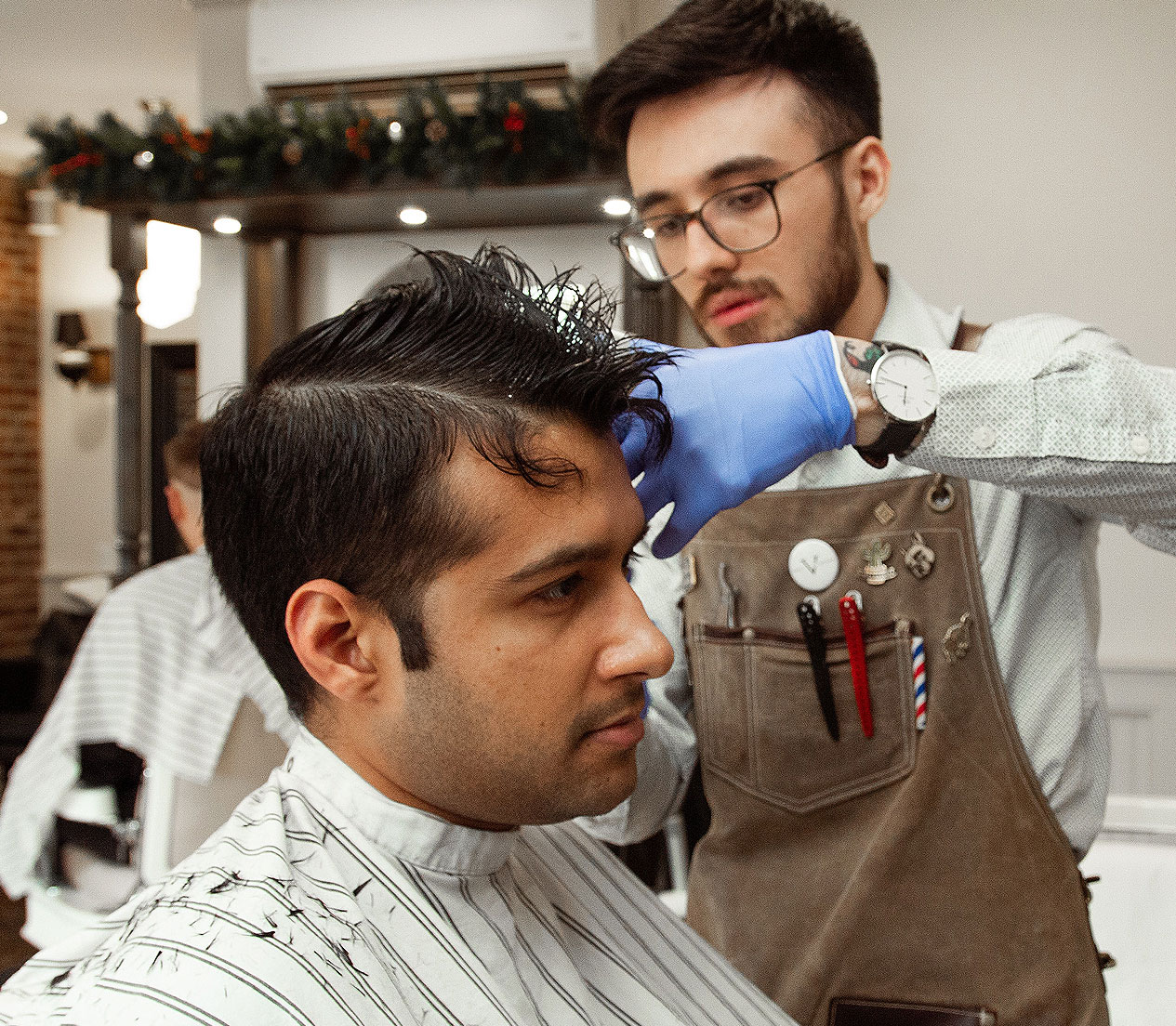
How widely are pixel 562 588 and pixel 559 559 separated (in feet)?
0.13

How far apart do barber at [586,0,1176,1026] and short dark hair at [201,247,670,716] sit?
144mm

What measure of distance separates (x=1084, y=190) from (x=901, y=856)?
9.32ft

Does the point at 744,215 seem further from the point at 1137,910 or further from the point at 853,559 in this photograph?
the point at 1137,910

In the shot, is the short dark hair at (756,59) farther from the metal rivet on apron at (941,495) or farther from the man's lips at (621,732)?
the man's lips at (621,732)

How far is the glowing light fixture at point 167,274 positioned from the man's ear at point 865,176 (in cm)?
405

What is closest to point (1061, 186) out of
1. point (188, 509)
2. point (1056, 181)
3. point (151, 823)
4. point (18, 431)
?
point (1056, 181)

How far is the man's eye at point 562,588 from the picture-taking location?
0.94 metres

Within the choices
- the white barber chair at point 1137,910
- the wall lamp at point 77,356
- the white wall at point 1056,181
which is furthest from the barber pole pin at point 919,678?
the wall lamp at point 77,356

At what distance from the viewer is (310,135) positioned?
3.99 m

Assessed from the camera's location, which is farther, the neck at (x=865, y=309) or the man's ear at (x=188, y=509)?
the man's ear at (x=188, y=509)

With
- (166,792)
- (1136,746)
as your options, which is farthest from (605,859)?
(1136,746)

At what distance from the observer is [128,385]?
4.87 metres

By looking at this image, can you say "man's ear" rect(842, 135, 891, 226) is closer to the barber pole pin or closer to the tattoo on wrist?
the tattoo on wrist

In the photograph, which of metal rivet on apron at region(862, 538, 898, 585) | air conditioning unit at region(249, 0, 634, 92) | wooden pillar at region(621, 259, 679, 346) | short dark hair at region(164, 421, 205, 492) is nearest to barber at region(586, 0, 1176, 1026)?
metal rivet on apron at region(862, 538, 898, 585)
